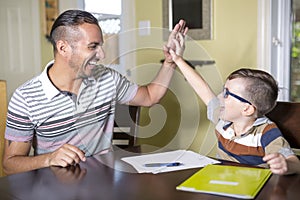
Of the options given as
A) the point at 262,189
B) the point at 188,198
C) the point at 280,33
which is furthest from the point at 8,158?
the point at 280,33

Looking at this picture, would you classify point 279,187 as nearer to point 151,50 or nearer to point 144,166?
point 144,166

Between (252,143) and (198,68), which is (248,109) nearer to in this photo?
(252,143)

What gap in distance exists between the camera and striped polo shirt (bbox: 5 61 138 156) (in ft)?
4.47

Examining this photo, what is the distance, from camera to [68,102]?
1464 mm

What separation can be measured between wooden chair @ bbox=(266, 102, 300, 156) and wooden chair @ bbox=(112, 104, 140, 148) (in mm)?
514

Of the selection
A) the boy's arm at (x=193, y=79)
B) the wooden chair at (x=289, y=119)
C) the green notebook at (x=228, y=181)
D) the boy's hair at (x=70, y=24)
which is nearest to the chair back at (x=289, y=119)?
the wooden chair at (x=289, y=119)

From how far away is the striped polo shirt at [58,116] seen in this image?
53.6 inches

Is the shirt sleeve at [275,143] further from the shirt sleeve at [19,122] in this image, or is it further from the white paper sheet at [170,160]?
the shirt sleeve at [19,122]

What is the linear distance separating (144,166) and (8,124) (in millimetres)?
513

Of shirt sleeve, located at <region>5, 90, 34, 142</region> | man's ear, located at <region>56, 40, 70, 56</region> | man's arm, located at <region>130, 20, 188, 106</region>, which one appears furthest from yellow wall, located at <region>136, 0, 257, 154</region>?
shirt sleeve, located at <region>5, 90, 34, 142</region>

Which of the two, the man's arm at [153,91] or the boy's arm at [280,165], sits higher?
the man's arm at [153,91]

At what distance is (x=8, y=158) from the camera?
4.33 feet

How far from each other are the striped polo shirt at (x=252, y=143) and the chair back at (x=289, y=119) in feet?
0.40

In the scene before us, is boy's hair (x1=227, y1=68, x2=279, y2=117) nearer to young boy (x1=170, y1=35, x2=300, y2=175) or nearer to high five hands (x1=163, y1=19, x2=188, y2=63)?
young boy (x1=170, y1=35, x2=300, y2=175)
